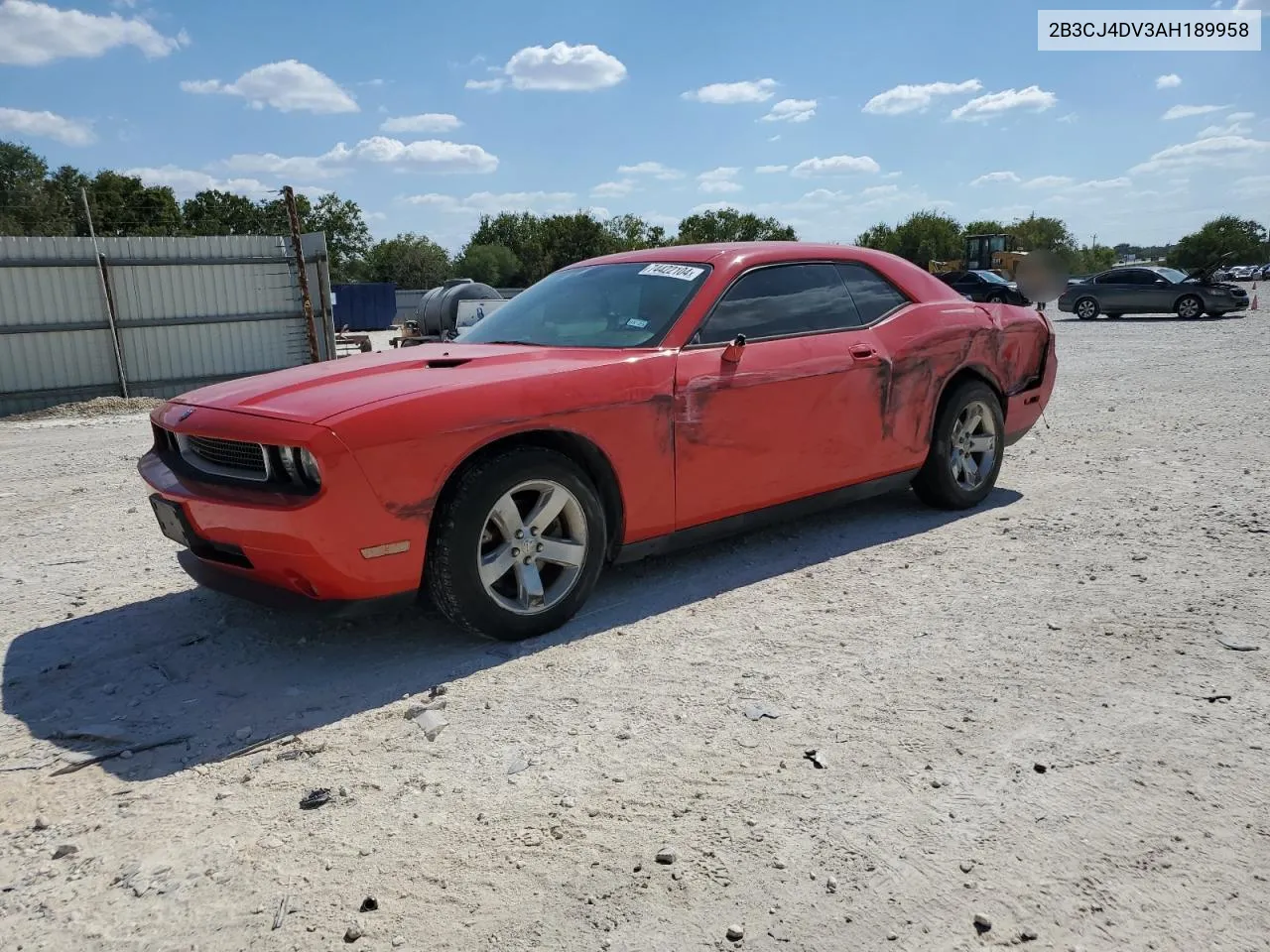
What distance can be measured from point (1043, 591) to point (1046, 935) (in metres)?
2.30

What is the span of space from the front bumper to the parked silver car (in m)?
24.2

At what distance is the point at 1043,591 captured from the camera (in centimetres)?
400

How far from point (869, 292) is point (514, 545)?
2.56 m

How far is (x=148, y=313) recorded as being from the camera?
1488cm

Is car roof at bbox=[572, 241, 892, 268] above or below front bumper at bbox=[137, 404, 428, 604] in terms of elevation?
above

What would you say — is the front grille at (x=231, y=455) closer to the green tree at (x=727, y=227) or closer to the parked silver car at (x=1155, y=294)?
the parked silver car at (x=1155, y=294)

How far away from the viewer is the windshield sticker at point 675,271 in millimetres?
4324

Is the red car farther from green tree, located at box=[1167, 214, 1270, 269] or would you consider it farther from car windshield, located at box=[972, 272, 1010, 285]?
green tree, located at box=[1167, 214, 1270, 269]

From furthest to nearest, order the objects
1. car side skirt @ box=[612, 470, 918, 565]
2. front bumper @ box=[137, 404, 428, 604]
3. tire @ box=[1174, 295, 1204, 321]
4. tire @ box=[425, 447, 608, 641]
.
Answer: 1. tire @ box=[1174, 295, 1204, 321]
2. car side skirt @ box=[612, 470, 918, 565]
3. tire @ box=[425, 447, 608, 641]
4. front bumper @ box=[137, 404, 428, 604]

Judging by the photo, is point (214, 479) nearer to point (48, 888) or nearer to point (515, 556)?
point (515, 556)

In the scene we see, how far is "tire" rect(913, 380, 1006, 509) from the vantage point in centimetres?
514

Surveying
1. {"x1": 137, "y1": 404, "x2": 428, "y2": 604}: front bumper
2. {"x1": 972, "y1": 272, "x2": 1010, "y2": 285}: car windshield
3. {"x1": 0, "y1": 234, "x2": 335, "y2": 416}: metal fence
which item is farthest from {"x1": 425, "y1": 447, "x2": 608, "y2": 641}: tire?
{"x1": 972, "y1": 272, "x2": 1010, "y2": 285}: car windshield

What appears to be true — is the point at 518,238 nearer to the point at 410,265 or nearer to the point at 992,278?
the point at 410,265

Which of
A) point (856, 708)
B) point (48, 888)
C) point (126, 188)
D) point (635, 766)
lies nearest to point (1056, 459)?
point (856, 708)
